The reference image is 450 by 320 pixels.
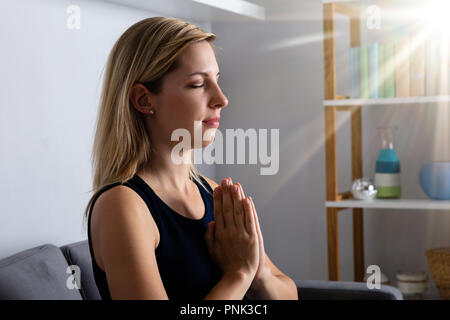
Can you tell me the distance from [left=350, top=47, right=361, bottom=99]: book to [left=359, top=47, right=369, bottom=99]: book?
0.06 ft

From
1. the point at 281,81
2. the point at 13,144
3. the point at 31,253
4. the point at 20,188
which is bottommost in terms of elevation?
the point at 31,253

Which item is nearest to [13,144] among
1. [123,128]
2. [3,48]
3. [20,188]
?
[20,188]

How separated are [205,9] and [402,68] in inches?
36.9

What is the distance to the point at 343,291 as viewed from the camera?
2205 mm

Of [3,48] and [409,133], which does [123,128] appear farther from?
[409,133]

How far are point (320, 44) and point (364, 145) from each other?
1.89ft

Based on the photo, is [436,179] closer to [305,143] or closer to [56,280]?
[305,143]

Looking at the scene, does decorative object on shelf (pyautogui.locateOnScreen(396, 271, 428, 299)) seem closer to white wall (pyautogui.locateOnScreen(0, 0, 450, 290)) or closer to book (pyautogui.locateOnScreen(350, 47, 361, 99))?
white wall (pyautogui.locateOnScreen(0, 0, 450, 290))

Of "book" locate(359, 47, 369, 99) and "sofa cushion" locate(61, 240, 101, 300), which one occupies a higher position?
"book" locate(359, 47, 369, 99)

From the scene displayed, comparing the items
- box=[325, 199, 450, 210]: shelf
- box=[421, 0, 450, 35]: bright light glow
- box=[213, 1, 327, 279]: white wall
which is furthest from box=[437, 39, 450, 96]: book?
box=[213, 1, 327, 279]: white wall

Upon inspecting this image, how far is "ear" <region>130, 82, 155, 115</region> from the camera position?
3.74 feet

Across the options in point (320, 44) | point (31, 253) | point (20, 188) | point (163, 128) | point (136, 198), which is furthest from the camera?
point (320, 44)

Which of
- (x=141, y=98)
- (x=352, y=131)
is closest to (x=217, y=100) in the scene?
(x=141, y=98)

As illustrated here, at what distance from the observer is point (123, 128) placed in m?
1.14
